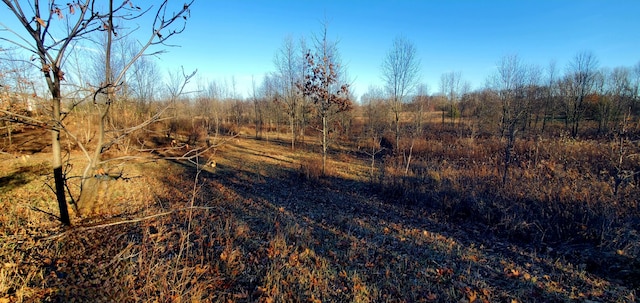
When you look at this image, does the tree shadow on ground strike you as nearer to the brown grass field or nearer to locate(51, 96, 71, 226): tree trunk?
the brown grass field

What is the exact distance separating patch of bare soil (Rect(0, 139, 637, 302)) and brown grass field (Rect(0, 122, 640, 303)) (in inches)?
1.0

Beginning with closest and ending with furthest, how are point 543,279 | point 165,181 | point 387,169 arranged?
point 543,279, point 165,181, point 387,169

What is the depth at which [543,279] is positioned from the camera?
3.81 m

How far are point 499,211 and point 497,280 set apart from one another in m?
2.90

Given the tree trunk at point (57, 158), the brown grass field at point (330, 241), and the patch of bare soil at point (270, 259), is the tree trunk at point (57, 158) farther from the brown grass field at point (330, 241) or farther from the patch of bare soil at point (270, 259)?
the brown grass field at point (330, 241)

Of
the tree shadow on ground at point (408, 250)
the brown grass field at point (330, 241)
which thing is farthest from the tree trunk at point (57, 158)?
the tree shadow on ground at point (408, 250)

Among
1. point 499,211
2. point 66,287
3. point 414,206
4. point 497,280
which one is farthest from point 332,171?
point 66,287

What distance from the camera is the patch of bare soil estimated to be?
318 centimetres

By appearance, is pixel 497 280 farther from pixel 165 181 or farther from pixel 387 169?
pixel 165 181

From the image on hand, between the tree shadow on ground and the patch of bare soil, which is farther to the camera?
the tree shadow on ground

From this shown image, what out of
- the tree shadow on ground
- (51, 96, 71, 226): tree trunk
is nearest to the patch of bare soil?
the tree shadow on ground

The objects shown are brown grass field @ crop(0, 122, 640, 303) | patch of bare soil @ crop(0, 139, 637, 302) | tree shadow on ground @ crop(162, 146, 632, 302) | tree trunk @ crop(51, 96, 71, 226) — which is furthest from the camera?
tree shadow on ground @ crop(162, 146, 632, 302)

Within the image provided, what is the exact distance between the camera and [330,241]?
198 inches

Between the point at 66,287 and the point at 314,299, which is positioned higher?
the point at 66,287
